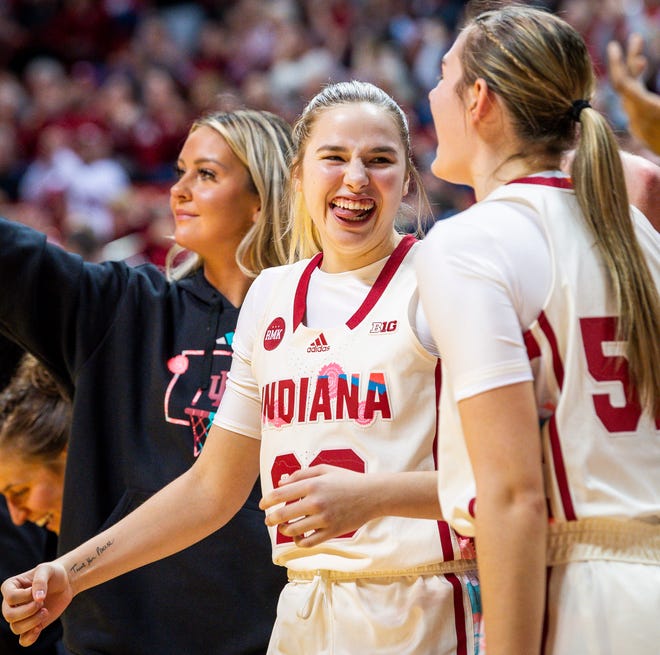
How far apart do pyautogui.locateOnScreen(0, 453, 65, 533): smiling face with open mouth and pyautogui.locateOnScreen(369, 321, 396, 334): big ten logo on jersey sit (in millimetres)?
1715

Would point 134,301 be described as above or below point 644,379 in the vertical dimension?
above

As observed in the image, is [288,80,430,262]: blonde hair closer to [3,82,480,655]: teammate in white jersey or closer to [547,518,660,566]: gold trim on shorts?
[3,82,480,655]: teammate in white jersey

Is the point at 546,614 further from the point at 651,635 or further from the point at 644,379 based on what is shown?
the point at 644,379

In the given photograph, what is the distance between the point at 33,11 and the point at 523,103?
12.9 metres

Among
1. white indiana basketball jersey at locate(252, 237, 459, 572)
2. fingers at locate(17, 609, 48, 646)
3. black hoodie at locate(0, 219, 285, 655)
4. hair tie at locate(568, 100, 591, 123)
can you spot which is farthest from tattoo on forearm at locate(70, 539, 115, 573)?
hair tie at locate(568, 100, 591, 123)

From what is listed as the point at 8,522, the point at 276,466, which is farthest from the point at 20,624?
the point at 8,522

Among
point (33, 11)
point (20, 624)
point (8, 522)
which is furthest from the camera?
point (33, 11)

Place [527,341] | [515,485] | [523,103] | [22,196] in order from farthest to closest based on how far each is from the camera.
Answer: [22,196]
[523,103]
[527,341]
[515,485]

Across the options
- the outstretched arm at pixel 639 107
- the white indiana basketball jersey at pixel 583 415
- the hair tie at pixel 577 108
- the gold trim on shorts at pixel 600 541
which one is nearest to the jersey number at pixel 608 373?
the white indiana basketball jersey at pixel 583 415

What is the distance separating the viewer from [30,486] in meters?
3.60

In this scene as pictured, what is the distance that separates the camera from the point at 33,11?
13.6 metres

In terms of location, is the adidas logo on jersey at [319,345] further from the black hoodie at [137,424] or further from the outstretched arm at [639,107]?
the outstretched arm at [639,107]

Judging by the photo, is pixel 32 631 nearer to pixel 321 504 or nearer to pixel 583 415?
pixel 321 504

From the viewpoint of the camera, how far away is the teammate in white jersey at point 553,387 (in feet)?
5.40
